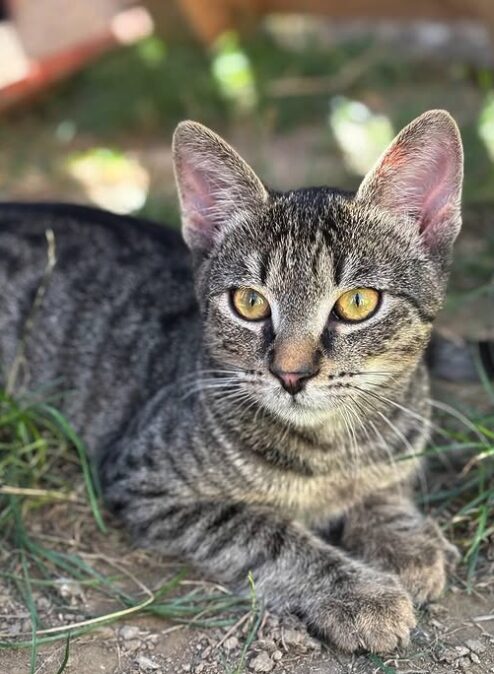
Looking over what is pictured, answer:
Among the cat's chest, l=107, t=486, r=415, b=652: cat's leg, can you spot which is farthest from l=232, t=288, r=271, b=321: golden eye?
l=107, t=486, r=415, b=652: cat's leg

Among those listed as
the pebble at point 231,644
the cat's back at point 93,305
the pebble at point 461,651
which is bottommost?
the pebble at point 231,644

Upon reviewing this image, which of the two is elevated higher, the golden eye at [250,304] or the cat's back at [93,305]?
the golden eye at [250,304]

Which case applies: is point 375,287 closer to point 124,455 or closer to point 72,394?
point 124,455

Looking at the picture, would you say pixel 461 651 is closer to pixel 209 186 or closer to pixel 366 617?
pixel 366 617

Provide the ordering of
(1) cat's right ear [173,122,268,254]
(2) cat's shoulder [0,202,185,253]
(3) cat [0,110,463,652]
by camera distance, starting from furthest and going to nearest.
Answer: (2) cat's shoulder [0,202,185,253] → (1) cat's right ear [173,122,268,254] → (3) cat [0,110,463,652]

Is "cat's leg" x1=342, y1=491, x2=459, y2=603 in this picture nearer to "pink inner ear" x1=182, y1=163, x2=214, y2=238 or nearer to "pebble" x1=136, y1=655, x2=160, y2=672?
"pebble" x1=136, y1=655, x2=160, y2=672

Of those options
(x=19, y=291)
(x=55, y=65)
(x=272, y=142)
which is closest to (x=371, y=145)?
(x=272, y=142)

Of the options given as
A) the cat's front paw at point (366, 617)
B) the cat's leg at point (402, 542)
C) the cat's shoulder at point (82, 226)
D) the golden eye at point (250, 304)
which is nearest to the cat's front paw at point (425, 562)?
the cat's leg at point (402, 542)

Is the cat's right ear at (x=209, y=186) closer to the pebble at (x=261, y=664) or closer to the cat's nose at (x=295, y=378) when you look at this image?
the cat's nose at (x=295, y=378)
